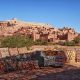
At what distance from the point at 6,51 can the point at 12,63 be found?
591 cm

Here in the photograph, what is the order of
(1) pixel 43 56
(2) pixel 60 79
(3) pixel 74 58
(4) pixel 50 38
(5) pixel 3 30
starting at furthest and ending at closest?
(5) pixel 3 30 < (4) pixel 50 38 < (3) pixel 74 58 < (1) pixel 43 56 < (2) pixel 60 79

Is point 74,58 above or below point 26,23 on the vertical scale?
below

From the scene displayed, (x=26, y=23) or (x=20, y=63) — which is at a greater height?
(x=26, y=23)

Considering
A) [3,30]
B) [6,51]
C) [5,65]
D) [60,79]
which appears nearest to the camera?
[60,79]

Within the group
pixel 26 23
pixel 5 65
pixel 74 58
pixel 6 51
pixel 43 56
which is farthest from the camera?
pixel 26 23

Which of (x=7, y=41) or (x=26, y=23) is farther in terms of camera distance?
(x=26, y=23)

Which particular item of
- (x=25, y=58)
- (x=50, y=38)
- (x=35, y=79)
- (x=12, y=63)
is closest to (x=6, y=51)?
(x=25, y=58)

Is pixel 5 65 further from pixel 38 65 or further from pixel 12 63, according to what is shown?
pixel 38 65

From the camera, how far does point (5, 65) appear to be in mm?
14969

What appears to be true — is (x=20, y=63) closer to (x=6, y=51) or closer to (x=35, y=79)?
(x=35, y=79)

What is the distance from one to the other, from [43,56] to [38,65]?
0.98 meters

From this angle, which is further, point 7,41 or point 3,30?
point 3,30

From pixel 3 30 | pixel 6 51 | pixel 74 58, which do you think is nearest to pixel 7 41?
pixel 6 51

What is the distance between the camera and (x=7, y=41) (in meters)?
35.3
